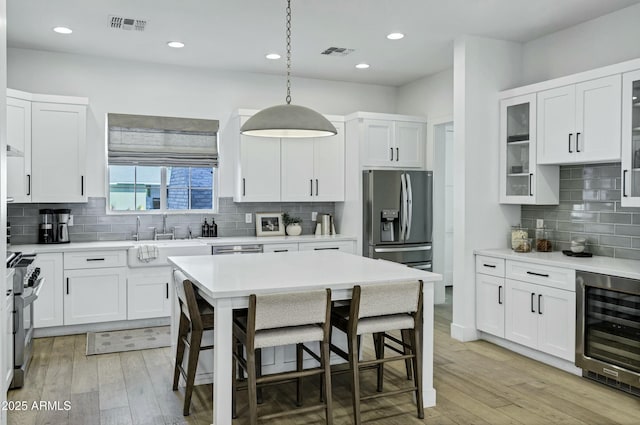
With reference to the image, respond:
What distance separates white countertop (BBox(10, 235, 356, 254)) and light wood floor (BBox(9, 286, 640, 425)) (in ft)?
3.30

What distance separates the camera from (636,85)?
3.73 meters

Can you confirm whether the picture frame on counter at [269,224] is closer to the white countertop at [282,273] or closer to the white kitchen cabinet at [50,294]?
the white countertop at [282,273]

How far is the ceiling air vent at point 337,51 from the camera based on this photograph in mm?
5328

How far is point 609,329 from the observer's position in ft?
12.1

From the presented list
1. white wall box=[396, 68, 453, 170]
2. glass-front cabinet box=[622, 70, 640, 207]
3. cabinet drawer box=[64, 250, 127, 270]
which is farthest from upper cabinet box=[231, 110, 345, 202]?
glass-front cabinet box=[622, 70, 640, 207]

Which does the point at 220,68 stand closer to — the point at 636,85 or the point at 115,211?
the point at 115,211

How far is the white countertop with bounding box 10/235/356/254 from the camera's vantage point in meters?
4.95

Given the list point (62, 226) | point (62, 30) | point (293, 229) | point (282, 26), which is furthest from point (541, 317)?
point (62, 30)

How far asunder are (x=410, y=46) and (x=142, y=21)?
254 cm

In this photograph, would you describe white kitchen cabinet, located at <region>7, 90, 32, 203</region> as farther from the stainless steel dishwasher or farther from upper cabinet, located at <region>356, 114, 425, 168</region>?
upper cabinet, located at <region>356, 114, 425, 168</region>

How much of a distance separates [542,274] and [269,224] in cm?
324

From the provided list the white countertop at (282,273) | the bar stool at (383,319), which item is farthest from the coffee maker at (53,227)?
the bar stool at (383,319)

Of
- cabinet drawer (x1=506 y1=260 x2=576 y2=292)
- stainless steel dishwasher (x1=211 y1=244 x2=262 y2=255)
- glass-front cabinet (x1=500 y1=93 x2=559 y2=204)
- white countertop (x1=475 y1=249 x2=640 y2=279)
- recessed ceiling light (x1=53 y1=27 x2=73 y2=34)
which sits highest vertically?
recessed ceiling light (x1=53 y1=27 x2=73 y2=34)

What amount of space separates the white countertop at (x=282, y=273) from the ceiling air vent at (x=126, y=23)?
6.90ft
